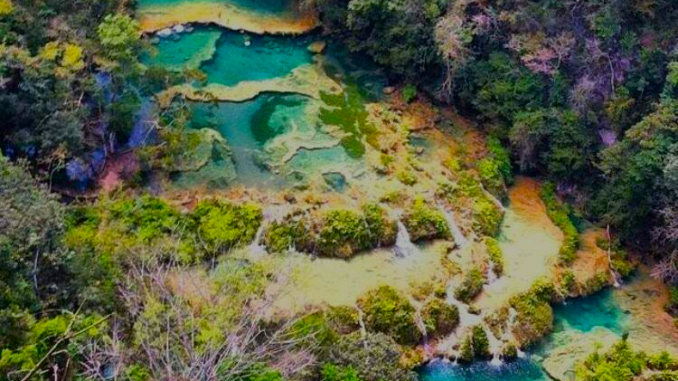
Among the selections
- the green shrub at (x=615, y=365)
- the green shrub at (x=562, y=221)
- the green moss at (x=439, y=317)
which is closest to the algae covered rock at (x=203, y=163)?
the green moss at (x=439, y=317)

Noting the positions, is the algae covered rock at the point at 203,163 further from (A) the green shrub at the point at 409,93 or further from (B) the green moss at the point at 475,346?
(B) the green moss at the point at 475,346

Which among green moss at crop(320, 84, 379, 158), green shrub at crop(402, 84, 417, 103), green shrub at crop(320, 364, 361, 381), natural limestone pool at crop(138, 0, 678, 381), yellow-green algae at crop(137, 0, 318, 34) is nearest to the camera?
green shrub at crop(320, 364, 361, 381)

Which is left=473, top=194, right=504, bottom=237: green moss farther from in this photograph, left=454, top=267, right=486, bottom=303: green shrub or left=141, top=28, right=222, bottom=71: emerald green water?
left=141, top=28, right=222, bottom=71: emerald green water

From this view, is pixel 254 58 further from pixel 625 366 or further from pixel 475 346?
pixel 625 366

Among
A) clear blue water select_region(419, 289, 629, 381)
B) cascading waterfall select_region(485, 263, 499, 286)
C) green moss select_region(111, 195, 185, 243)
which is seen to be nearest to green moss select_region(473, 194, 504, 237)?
cascading waterfall select_region(485, 263, 499, 286)

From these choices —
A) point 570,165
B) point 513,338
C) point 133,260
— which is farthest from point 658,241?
point 133,260
